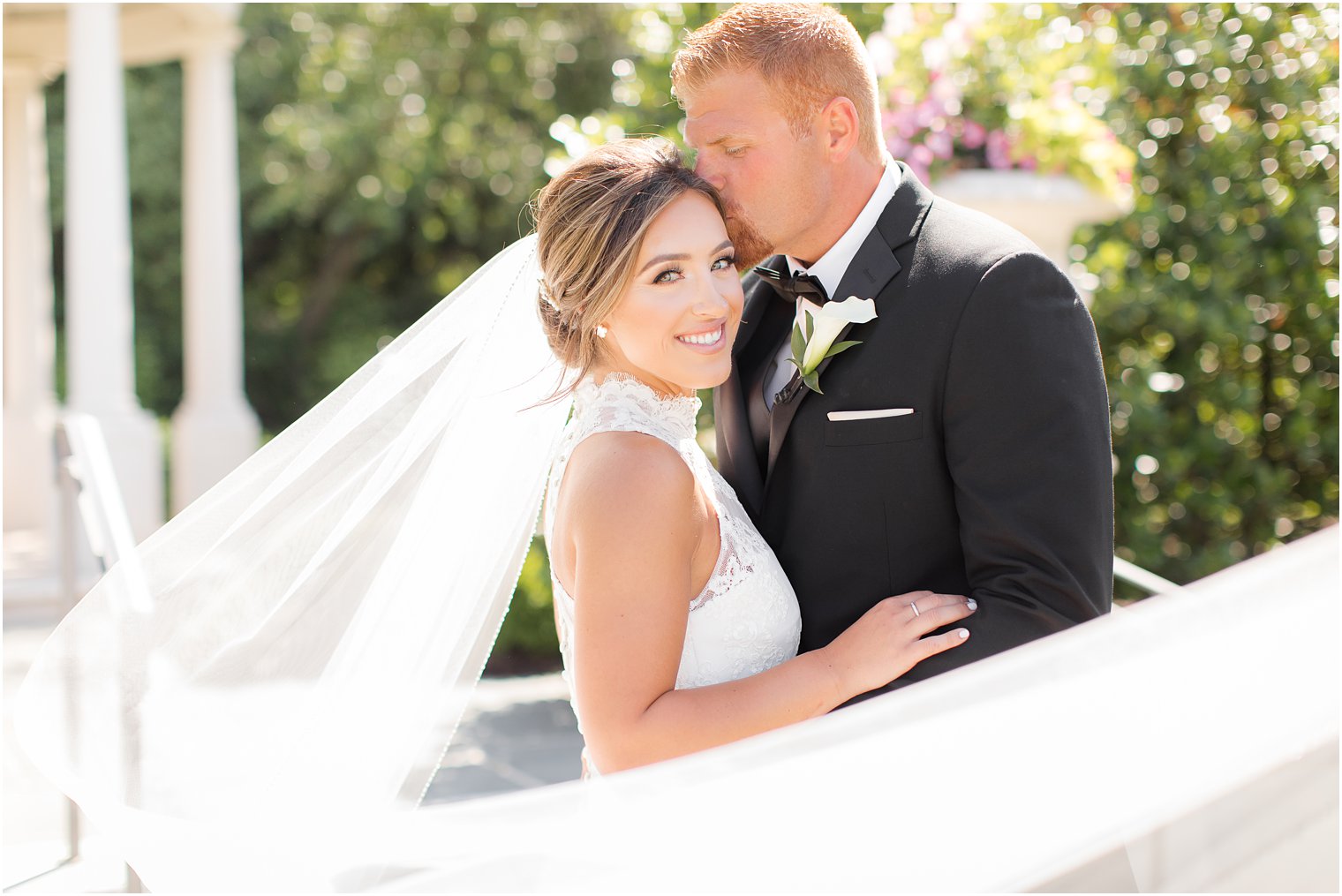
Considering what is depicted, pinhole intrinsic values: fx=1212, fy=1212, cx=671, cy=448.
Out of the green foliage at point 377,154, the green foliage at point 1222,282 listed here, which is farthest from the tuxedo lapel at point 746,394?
the green foliage at point 377,154

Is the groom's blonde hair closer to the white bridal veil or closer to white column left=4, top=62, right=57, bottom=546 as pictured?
the white bridal veil

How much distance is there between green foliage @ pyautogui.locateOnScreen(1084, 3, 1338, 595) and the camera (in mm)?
6125

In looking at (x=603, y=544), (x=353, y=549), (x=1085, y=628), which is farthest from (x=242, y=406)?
(x=1085, y=628)

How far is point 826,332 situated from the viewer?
7.44 feet

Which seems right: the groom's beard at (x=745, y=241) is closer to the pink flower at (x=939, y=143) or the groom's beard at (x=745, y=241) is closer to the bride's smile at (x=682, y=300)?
the bride's smile at (x=682, y=300)

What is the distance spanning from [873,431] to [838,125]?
64 centimetres

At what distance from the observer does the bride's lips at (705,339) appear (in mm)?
2307

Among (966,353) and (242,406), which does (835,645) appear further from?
(242,406)

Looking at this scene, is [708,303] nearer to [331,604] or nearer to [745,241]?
[745,241]

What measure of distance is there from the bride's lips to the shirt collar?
280 mm

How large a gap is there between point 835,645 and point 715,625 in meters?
0.24

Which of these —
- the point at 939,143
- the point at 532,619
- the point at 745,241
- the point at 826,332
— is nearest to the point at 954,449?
the point at 826,332

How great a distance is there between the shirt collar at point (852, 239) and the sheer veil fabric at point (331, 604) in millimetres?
584

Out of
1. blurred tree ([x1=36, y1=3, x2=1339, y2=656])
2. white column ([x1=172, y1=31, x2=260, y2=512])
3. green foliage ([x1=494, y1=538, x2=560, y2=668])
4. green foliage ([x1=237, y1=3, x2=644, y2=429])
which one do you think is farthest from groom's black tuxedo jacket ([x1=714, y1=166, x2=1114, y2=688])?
green foliage ([x1=237, y1=3, x2=644, y2=429])
